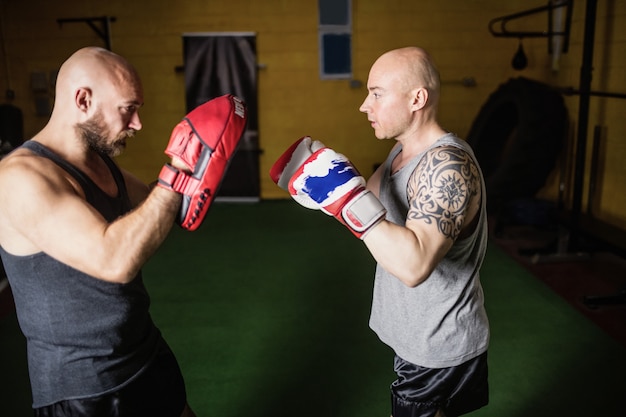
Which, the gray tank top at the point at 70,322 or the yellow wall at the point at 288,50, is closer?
the gray tank top at the point at 70,322

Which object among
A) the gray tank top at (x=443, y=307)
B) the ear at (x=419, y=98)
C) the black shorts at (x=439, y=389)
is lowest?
the black shorts at (x=439, y=389)

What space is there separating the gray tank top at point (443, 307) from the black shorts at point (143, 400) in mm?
724

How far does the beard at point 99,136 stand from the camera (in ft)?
4.89

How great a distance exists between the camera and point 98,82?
57.7 inches

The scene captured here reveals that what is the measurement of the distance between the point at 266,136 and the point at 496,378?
4457 millimetres

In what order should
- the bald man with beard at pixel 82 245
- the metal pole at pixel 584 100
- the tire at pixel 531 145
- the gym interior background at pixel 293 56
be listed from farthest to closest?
the gym interior background at pixel 293 56 < the tire at pixel 531 145 < the metal pole at pixel 584 100 < the bald man with beard at pixel 82 245

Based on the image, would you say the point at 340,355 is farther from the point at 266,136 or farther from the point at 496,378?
the point at 266,136

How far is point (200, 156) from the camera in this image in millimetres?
1460

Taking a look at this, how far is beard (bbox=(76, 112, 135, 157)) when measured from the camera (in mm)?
1491

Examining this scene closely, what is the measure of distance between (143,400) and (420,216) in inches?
38.0

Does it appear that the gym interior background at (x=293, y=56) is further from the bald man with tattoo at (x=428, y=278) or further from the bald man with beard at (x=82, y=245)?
the bald man with beard at (x=82, y=245)

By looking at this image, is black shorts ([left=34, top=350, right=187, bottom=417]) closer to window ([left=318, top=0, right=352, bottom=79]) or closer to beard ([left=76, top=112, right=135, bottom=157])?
beard ([left=76, top=112, right=135, bottom=157])

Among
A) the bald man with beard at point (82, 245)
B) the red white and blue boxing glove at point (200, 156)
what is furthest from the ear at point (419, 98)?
the bald man with beard at point (82, 245)

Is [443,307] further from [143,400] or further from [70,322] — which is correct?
[70,322]
